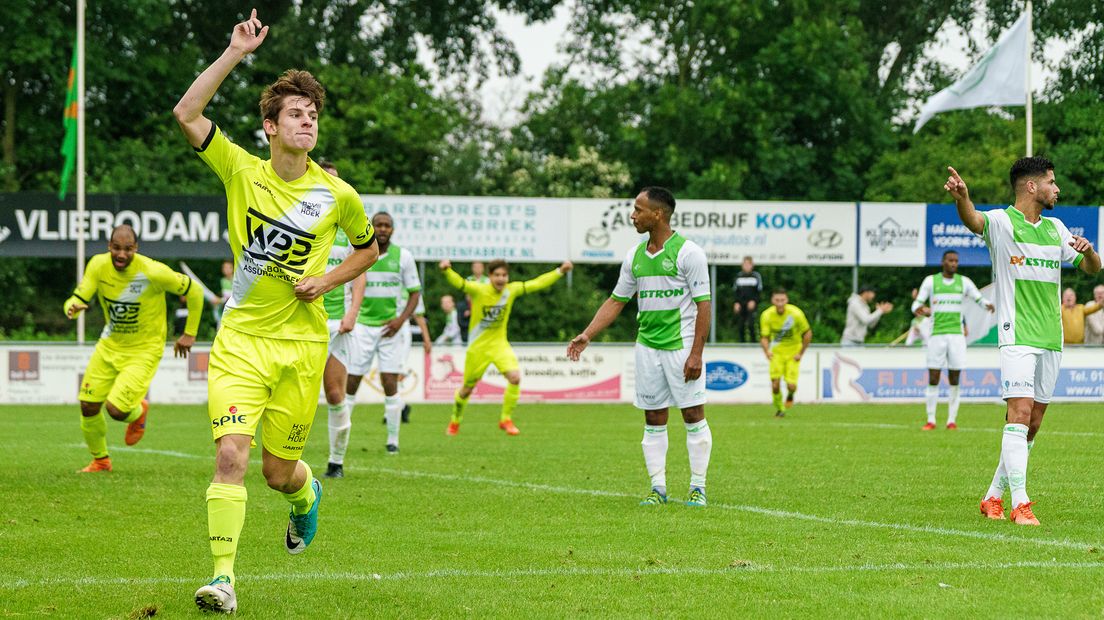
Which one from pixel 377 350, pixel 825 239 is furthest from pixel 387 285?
pixel 825 239

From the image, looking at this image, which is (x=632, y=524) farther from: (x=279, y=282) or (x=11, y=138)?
(x=11, y=138)

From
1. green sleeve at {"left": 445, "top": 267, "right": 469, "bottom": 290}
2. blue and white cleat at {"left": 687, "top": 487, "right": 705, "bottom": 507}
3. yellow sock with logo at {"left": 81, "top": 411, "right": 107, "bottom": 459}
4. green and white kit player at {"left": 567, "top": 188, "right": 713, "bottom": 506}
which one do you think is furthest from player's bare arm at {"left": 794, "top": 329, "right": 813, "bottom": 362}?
blue and white cleat at {"left": 687, "top": 487, "right": 705, "bottom": 507}

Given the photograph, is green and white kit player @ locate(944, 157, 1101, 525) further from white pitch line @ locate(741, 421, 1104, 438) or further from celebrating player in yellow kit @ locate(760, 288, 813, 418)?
celebrating player in yellow kit @ locate(760, 288, 813, 418)

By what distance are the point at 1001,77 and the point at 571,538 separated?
25.6 m

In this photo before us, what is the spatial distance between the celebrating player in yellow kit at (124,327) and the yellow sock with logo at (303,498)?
587 cm

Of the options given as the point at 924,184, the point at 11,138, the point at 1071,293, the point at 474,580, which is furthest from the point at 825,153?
the point at 474,580

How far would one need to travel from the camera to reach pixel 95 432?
44.2 ft

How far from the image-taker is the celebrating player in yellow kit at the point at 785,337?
85.0ft

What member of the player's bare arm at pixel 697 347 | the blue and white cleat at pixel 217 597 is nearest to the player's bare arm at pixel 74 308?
the player's bare arm at pixel 697 347

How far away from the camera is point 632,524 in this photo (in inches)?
371

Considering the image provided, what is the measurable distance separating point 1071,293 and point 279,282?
26738 millimetres

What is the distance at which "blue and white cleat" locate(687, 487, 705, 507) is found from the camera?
34.6ft

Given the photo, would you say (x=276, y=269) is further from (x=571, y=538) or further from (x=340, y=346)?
(x=340, y=346)

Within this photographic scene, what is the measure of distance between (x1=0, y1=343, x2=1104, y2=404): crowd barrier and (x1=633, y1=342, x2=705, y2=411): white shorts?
55.5 ft
